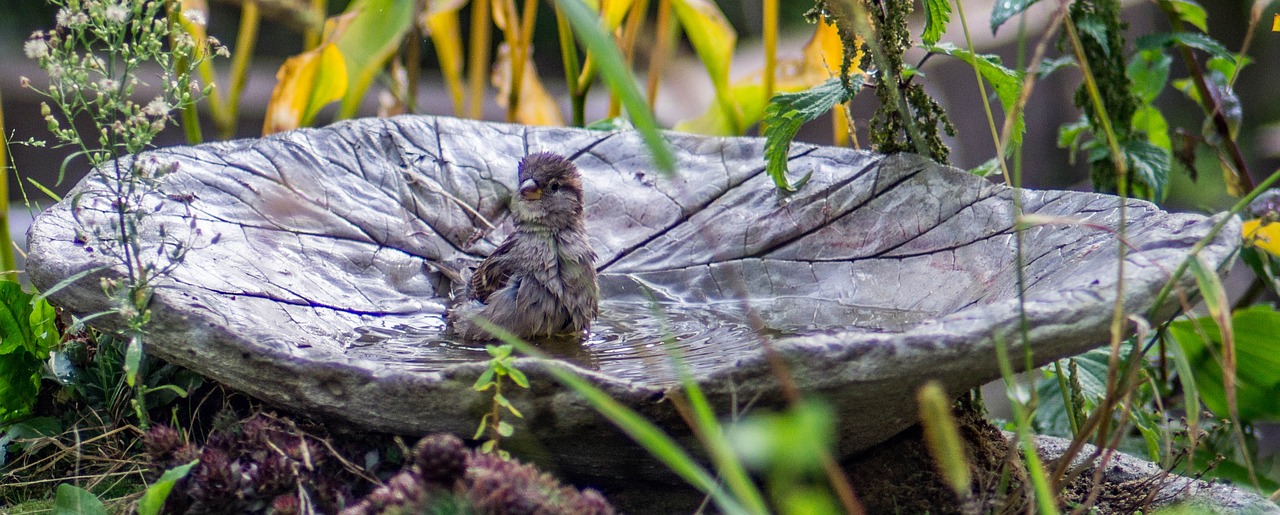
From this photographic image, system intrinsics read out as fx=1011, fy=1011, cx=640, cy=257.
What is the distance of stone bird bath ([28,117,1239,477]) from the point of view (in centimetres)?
199

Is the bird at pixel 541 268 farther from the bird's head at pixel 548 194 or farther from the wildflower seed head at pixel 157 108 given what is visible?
the wildflower seed head at pixel 157 108

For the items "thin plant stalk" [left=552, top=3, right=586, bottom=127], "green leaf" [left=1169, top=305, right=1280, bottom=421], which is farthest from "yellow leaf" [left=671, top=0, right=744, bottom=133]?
"green leaf" [left=1169, top=305, right=1280, bottom=421]

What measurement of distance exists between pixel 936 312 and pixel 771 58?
214cm

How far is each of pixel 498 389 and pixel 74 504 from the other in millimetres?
1069

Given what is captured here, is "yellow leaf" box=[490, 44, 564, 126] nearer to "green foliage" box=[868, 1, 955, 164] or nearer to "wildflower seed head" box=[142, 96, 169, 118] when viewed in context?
"green foliage" box=[868, 1, 955, 164]

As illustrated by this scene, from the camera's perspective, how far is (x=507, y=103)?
5316mm

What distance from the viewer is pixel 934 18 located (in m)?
2.97

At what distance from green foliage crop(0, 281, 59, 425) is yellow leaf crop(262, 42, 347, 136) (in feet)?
5.49

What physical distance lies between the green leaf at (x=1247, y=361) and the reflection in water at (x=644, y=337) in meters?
1.33

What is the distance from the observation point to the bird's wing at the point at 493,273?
342 centimetres

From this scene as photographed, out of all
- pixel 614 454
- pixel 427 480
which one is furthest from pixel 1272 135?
pixel 427 480

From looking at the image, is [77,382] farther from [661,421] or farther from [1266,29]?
[1266,29]

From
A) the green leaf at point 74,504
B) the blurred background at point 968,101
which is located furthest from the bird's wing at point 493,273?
the blurred background at point 968,101

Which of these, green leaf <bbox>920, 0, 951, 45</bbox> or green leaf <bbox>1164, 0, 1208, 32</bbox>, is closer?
green leaf <bbox>920, 0, 951, 45</bbox>
